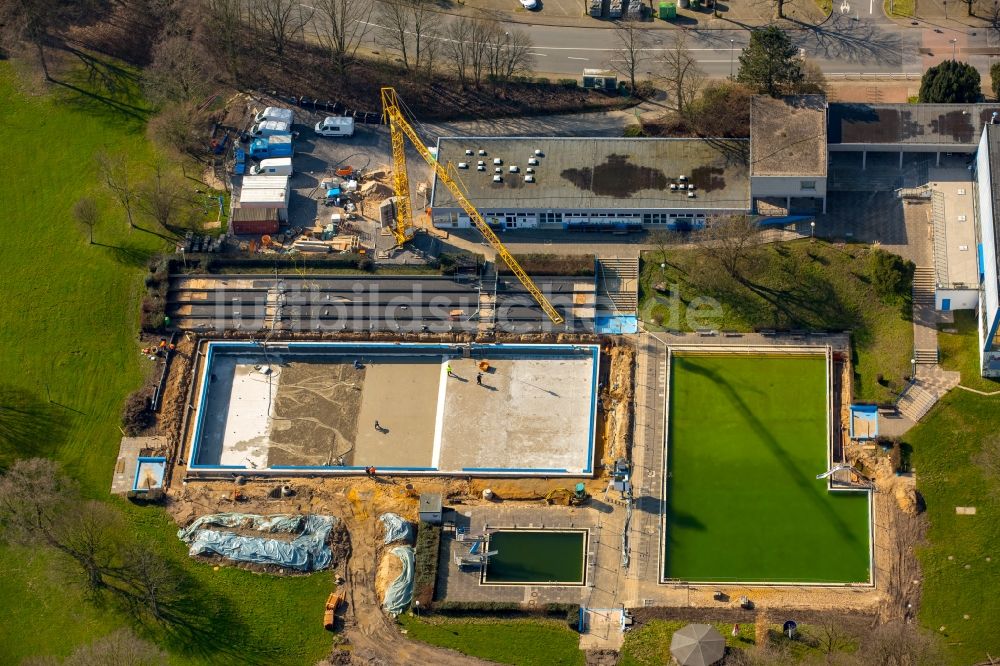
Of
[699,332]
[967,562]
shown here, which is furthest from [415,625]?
[967,562]

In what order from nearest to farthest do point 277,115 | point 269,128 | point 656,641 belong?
1. point 656,641
2. point 269,128
3. point 277,115

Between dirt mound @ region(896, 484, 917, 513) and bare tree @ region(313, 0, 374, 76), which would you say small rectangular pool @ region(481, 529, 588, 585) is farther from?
bare tree @ region(313, 0, 374, 76)

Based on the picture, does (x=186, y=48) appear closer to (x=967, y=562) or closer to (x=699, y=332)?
(x=699, y=332)

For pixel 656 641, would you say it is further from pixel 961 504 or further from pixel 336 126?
pixel 336 126

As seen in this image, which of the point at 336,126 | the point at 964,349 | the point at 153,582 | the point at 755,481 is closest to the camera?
the point at 153,582

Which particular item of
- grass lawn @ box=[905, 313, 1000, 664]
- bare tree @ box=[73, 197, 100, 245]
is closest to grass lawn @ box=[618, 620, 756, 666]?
grass lawn @ box=[905, 313, 1000, 664]

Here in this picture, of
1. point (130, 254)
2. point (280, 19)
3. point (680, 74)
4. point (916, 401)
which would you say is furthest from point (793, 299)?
point (130, 254)
